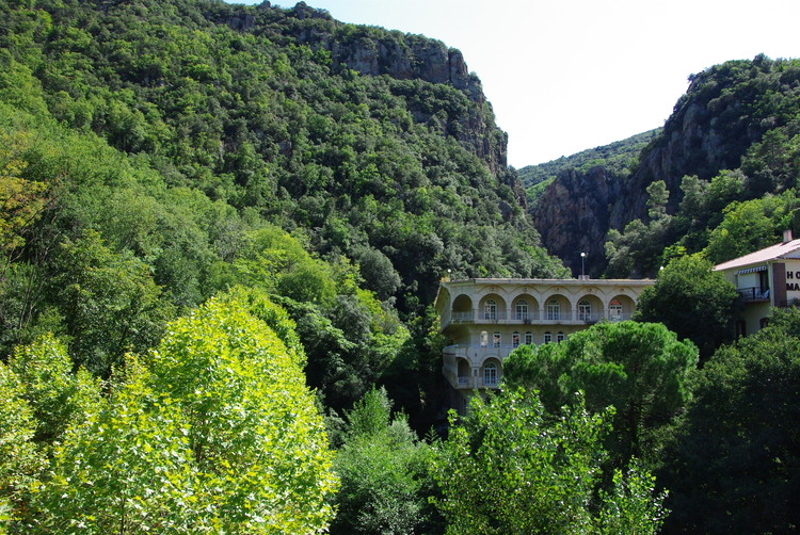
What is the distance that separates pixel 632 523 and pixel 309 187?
75835 mm

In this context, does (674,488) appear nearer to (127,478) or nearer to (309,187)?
(127,478)

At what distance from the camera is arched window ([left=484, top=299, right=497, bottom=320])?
47.6 meters

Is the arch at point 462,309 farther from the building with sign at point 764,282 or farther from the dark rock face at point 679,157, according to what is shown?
the dark rock face at point 679,157

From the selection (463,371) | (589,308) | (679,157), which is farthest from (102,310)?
(679,157)

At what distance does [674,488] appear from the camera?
70.9 ft

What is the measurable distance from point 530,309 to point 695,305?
1479 centimetres

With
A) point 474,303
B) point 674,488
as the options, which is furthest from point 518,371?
point 474,303

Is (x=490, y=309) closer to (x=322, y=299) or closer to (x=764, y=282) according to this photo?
(x=322, y=299)

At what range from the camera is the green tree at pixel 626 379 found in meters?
24.2

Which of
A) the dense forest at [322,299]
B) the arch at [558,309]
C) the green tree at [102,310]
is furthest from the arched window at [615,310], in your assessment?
the green tree at [102,310]

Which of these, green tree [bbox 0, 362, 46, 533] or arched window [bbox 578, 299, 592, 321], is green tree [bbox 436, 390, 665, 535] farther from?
arched window [bbox 578, 299, 592, 321]

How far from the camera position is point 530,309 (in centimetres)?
4847

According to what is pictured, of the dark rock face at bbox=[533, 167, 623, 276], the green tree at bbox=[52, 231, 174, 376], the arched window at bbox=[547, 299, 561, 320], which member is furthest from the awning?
the dark rock face at bbox=[533, 167, 623, 276]

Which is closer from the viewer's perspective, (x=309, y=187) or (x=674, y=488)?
(x=674, y=488)
